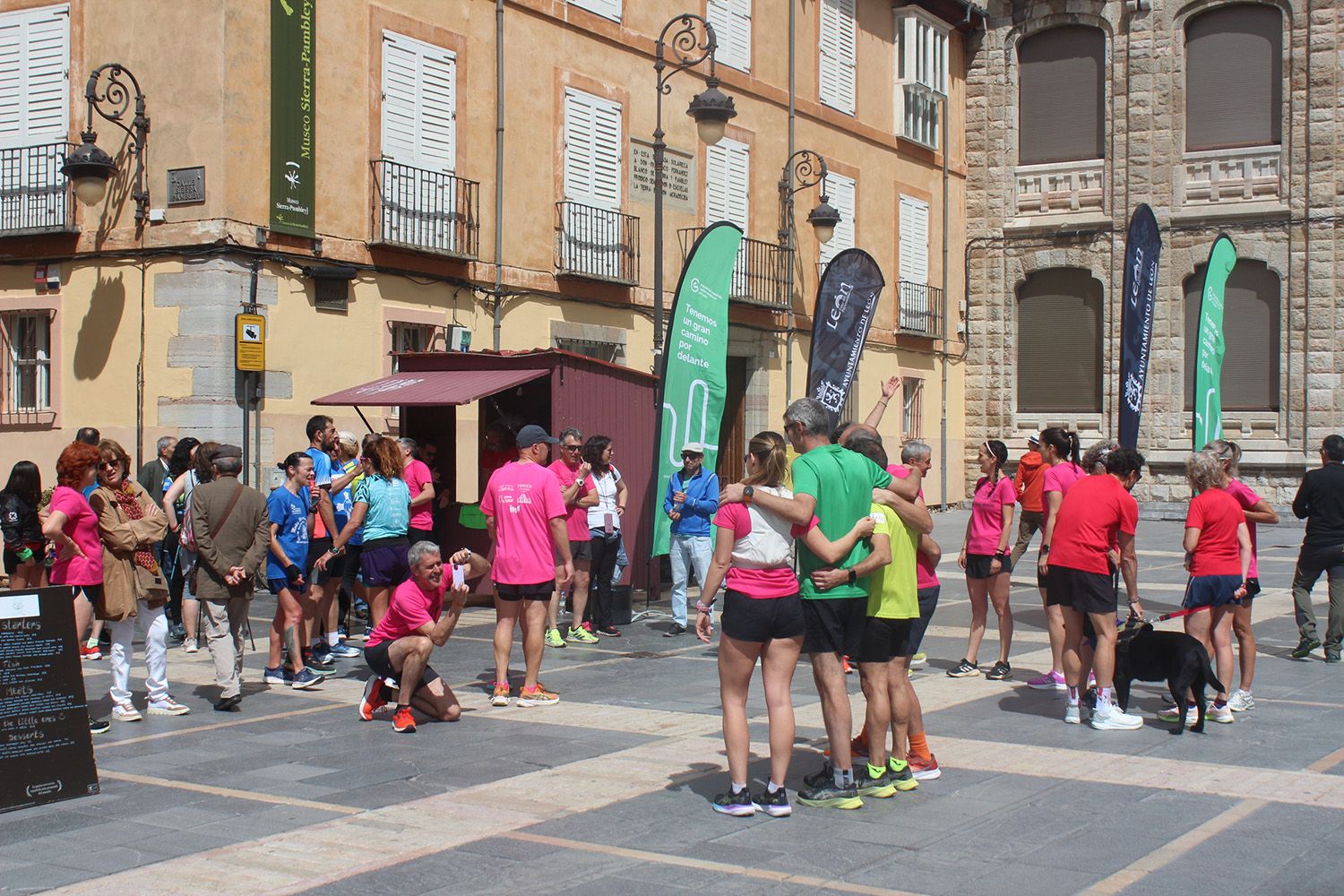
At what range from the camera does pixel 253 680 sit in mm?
10758

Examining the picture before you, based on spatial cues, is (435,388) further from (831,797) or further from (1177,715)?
(831,797)

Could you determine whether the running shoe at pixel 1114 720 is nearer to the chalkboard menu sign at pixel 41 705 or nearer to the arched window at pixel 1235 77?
the chalkboard menu sign at pixel 41 705

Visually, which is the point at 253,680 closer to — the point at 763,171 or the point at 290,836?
the point at 290,836

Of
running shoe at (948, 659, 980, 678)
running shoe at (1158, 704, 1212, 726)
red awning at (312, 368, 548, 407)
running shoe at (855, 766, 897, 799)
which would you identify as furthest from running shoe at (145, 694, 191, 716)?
running shoe at (1158, 704, 1212, 726)

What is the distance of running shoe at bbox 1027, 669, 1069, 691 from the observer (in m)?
10.2

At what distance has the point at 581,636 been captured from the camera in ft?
42.7

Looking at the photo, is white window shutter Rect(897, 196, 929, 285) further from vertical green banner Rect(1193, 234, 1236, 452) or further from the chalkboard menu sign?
the chalkboard menu sign

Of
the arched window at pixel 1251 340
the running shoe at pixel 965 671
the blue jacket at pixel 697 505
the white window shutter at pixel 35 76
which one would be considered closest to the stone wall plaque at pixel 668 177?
the white window shutter at pixel 35 76

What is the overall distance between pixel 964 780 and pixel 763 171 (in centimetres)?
1869

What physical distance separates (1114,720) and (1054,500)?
1.80m

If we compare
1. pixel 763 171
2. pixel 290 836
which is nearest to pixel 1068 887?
pixel 290 836

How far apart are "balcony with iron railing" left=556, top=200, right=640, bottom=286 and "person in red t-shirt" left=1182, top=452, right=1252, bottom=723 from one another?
12061 millimetres

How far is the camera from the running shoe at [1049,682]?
10164 mm

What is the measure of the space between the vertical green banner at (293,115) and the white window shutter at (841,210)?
11535 millimetres
